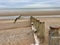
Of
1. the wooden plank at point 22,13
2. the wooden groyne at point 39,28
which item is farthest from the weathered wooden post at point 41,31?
the wooden plank at point 22,13

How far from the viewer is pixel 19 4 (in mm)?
1007

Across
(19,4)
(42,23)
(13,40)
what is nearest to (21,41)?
(13,40)

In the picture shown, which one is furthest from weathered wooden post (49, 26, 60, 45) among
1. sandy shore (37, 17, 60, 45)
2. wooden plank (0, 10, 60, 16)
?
wooden plank (0, 10, 60, 16)

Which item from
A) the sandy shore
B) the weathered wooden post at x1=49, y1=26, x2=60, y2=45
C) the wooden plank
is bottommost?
the weathered wooden post at x1=49, y1=26, x2=60, y2=45

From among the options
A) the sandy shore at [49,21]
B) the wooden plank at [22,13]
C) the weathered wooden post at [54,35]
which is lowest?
the weathered wooden post at [54,35]

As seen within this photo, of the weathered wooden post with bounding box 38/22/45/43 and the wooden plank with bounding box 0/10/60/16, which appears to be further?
the wooden plank with bounding box 0/10/60/16

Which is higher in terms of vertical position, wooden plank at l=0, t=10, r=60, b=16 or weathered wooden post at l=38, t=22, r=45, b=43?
wooden plank at l=0, t=10, r=60, b=16

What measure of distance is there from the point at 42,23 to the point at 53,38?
10 cm

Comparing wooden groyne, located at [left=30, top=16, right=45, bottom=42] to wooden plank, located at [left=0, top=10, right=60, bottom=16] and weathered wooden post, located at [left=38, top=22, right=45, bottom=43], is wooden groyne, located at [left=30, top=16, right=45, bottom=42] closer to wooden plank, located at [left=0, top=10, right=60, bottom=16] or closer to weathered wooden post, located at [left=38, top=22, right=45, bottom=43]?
weathered wooden post, located at [left=38, top=22, right=45, bottom=43]

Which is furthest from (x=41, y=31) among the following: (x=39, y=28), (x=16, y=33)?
(x=16, y=33)

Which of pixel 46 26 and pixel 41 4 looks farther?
pixel 41 4

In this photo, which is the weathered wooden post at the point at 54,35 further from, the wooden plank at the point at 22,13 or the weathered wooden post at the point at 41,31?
the wooden plank at the point at 22,13

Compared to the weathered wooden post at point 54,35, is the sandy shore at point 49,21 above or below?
above

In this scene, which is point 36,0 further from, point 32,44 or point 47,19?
point 32,44
